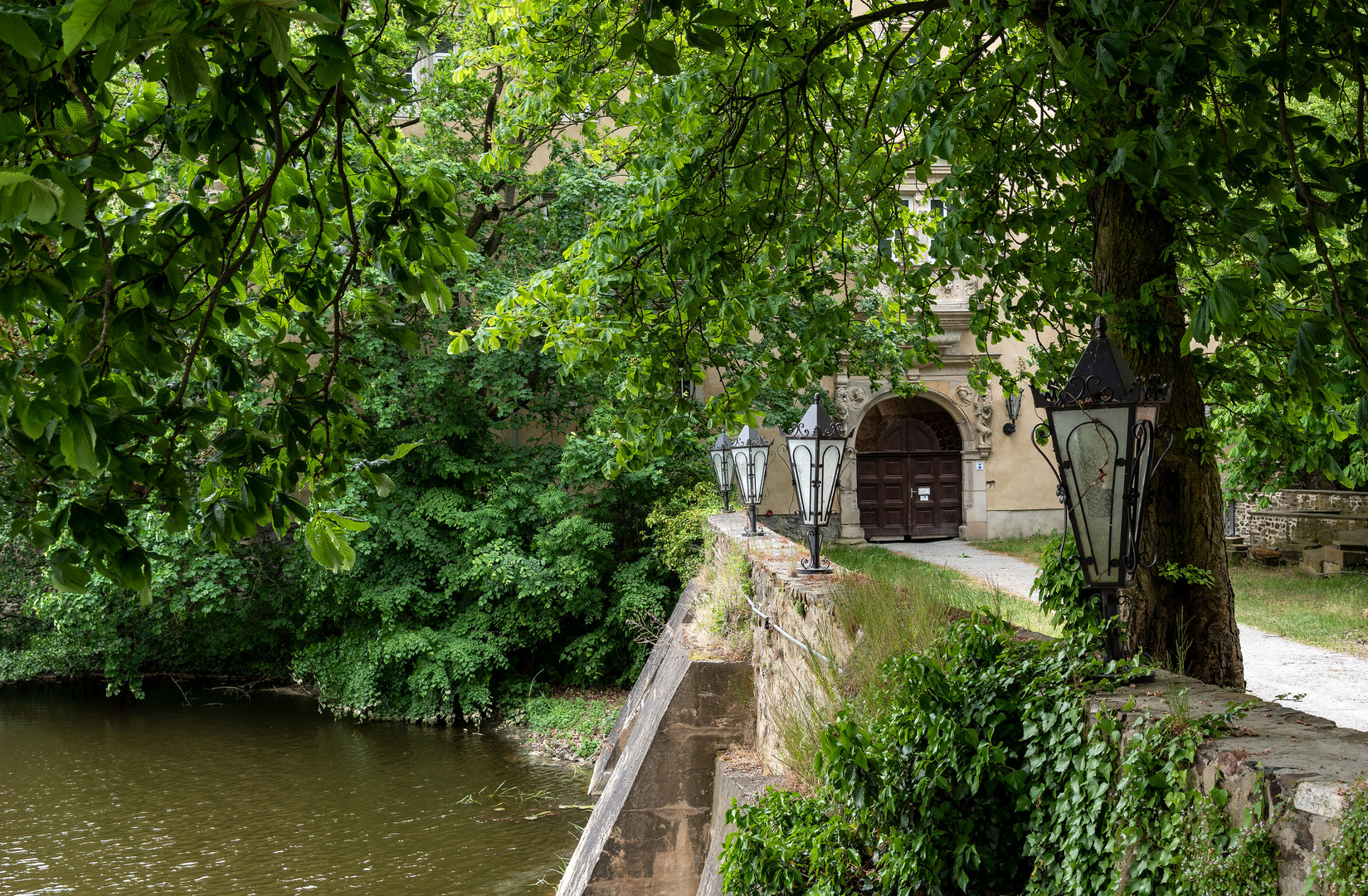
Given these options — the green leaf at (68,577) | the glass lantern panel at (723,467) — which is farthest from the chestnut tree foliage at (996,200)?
the glass lantern panel at (723,467)

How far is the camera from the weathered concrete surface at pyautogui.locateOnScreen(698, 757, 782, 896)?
Result: 5.25m

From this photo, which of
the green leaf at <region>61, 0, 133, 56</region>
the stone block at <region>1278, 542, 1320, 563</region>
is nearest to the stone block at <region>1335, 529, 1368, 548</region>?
the stone block at <region>1278, 542, 1320, 563</region>

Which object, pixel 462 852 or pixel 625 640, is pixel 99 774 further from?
pixel 625 640

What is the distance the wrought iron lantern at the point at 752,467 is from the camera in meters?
9.19

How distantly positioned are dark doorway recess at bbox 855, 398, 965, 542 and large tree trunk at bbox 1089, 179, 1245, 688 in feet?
48.6

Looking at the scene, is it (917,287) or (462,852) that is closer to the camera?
(917,287)

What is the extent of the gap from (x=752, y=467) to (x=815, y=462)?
2.35 meters

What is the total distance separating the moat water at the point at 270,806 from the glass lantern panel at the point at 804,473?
4.43 metres

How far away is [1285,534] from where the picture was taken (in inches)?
566

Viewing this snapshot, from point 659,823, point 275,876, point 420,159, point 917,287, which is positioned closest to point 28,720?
point 275,876

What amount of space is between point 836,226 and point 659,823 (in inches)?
182

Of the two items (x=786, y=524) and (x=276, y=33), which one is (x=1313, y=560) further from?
(x=276, y=33)

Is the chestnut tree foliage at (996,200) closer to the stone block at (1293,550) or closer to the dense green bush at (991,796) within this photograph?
the dense green bush at (991,796)

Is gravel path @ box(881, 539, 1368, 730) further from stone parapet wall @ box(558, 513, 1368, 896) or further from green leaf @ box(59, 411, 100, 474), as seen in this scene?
green leaf @ box(59, 411, 100, 474)
